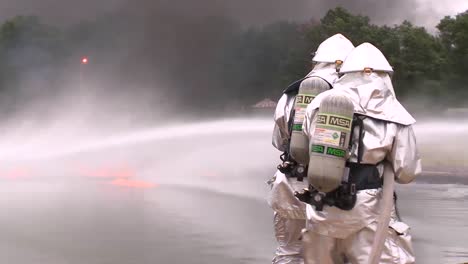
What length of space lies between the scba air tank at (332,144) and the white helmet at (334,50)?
159 centimetres

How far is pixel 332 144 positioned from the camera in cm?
372

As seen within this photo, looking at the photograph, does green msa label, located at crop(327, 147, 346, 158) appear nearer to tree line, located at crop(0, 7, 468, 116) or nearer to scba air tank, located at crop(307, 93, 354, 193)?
scba air tank, located at crop(307, 93, 354, 193)

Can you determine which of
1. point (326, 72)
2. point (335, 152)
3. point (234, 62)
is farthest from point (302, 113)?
point (234, 62)

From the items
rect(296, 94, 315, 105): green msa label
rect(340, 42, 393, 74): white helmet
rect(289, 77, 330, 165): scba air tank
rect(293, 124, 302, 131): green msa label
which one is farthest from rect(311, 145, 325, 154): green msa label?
rect(296, 94, 315, 105): green msa label

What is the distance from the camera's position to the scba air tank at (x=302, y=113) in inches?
183

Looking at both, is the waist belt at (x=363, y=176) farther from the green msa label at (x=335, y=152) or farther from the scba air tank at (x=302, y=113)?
the scba air tank at (x=302, y=113)

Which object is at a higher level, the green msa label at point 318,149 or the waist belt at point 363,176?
the green msa label at point 318,149

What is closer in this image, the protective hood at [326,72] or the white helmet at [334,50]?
the protective hood at [326,72]

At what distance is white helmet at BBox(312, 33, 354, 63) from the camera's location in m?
5.33

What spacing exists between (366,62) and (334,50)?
1289mm

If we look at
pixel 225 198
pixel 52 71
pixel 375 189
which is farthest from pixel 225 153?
pixel 52 71

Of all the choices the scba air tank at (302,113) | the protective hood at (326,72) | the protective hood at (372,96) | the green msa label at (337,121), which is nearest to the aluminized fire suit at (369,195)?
the protective hood at (372,96)

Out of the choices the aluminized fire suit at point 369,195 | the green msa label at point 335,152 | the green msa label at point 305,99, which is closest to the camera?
the green msa label at point 335,152

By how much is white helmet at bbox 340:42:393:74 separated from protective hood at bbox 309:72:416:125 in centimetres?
3
